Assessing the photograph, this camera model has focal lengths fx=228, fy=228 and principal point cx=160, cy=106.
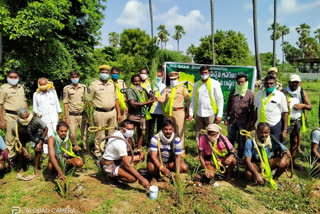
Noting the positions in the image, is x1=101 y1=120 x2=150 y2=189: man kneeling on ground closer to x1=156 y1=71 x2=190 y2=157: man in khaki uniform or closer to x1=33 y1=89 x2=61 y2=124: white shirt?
x1=156 y1=71 x2=190 y2=157: man in khaki uniform

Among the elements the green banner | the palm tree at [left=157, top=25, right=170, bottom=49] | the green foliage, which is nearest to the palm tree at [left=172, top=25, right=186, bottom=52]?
the palm tree at [left=157, top=25, right=170, bottom=49]

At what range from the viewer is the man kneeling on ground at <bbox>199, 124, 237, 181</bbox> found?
387 centimetres

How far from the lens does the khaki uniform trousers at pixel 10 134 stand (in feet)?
14.4

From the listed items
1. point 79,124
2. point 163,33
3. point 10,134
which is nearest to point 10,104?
point 10,134

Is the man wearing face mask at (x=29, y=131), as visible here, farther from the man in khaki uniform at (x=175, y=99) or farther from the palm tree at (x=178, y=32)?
the palm tree at (x=178, y=32)

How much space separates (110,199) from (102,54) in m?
14.9

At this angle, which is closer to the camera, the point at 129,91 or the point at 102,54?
the point at 129,91

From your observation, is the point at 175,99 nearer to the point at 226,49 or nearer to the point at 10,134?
the point at 10,134

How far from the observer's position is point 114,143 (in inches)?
145

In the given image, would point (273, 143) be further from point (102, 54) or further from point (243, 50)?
point (243, 50)

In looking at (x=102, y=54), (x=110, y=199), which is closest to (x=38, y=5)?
(x=102, y=54)

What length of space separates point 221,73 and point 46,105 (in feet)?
15.7

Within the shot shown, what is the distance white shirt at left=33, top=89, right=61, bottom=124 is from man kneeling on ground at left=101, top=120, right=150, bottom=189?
163 cm

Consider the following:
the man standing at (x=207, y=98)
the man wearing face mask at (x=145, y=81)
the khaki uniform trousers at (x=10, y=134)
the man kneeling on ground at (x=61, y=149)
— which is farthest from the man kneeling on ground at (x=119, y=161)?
the man wearing face mask at (x=145, y=81)
